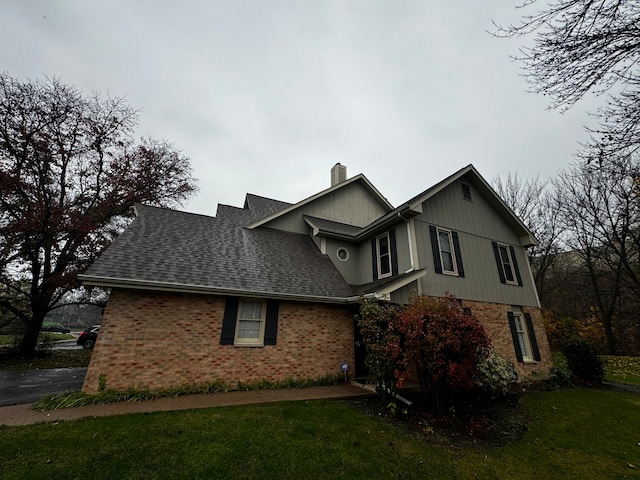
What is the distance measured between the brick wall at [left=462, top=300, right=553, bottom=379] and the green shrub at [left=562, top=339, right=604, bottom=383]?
710 millimetres

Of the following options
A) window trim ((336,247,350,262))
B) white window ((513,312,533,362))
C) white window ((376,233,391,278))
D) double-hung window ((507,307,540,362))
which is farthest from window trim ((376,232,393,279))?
white window ((513,312,533,362))

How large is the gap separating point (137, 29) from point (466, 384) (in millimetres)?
15425

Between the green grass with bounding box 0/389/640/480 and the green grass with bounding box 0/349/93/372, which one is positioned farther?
the green grass with bounding box 0/349/93/372

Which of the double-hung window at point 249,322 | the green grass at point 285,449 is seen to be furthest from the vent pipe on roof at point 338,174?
the green grass at point 285,449

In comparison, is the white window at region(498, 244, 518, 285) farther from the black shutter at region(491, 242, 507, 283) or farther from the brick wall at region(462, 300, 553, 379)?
the brick wall at region(462, 300, 553, 379)

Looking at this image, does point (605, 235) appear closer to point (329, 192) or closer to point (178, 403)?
point (329, 192)

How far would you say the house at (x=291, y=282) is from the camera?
22.2ft

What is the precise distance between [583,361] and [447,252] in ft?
23.0

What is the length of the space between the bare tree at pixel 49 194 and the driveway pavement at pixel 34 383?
475 centimetres

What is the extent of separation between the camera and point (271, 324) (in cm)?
816

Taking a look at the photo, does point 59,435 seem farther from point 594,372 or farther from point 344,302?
point 594,372

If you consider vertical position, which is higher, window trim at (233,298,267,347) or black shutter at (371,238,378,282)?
black shutter at (371,238,378,282)

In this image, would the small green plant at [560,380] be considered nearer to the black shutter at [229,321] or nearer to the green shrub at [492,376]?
the green shrub at [492,376]

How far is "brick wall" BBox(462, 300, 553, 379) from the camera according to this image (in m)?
9.89
